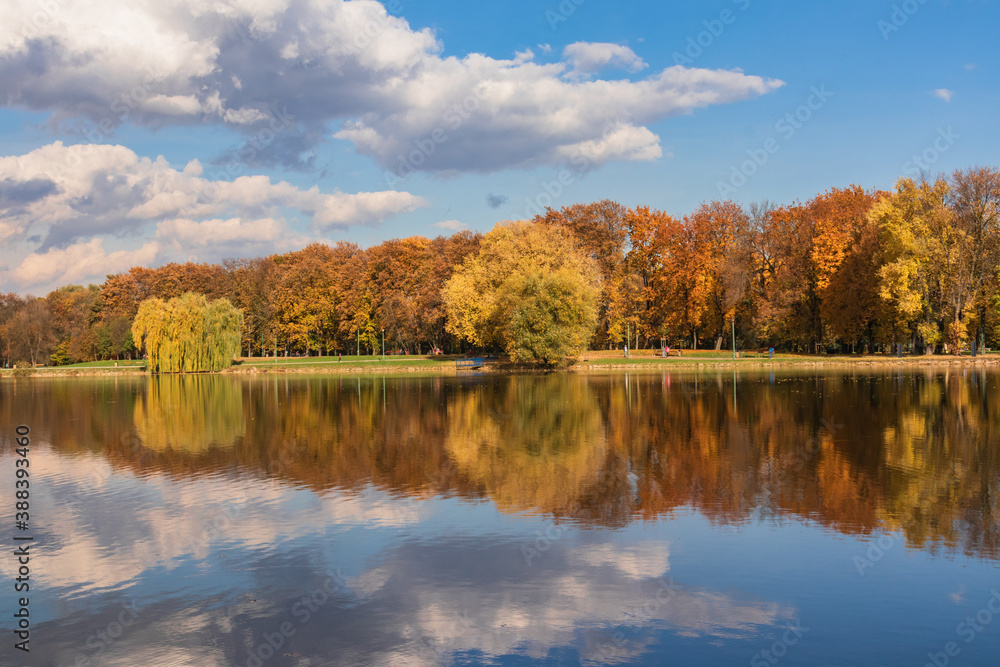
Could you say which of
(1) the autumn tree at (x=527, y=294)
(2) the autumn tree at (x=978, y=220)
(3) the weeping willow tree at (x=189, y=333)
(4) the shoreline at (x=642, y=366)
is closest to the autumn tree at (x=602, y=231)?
(1) the autumn tree at (x=527, y=294)

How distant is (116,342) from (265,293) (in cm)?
2632

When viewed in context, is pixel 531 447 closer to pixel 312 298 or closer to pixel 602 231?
pixel 602 231

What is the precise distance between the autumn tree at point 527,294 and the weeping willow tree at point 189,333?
22668 millimetres

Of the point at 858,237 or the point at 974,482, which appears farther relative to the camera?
the point at 858,237

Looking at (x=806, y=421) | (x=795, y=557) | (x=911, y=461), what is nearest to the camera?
(x=795, y=557)

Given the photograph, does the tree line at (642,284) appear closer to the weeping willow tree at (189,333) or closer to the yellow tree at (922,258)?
the yellow tree at (922,258)

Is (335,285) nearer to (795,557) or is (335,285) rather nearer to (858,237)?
(858,237)

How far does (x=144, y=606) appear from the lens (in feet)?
31.6

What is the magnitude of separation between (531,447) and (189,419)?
17558mm

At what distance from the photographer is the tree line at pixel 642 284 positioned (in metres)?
61.9

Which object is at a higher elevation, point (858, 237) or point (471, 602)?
point (858, 237)

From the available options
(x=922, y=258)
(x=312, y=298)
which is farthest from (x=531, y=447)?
(x=312, y=298)

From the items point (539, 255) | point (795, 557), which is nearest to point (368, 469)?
point (795, 557)

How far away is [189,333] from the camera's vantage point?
72375 millimetres
